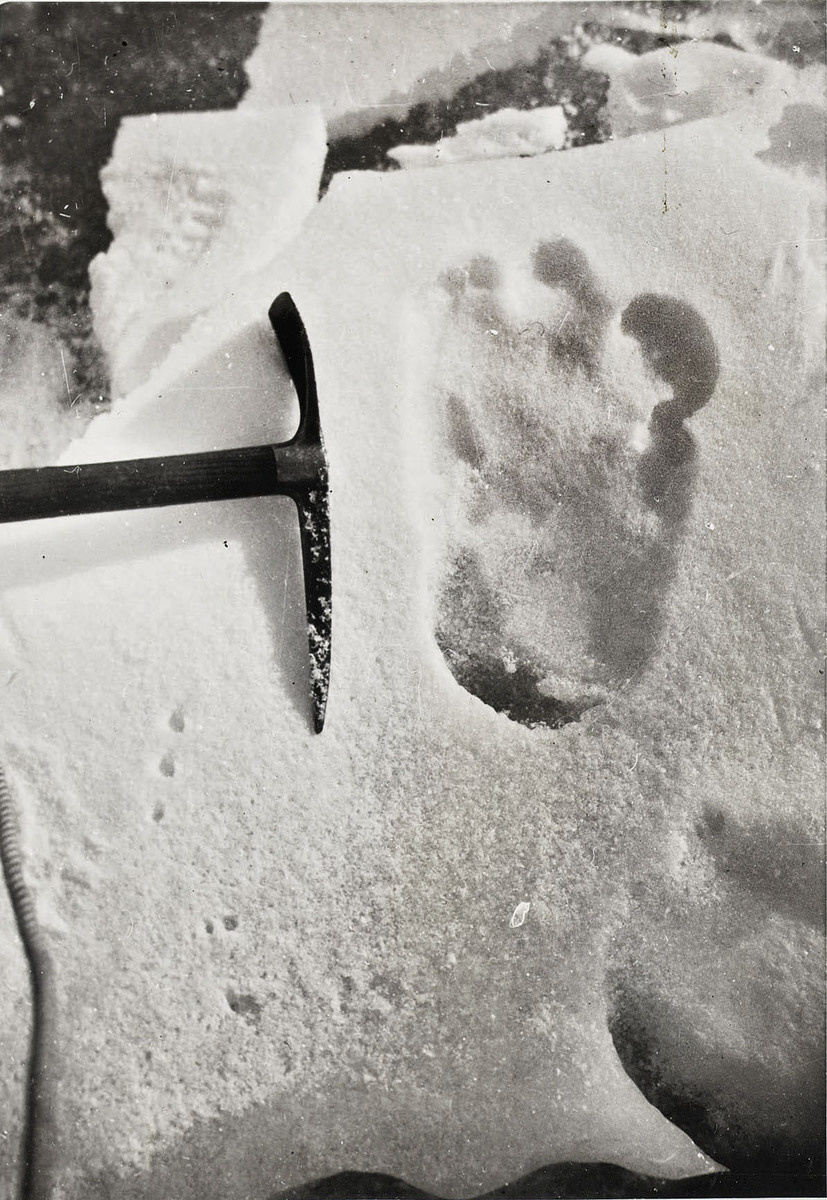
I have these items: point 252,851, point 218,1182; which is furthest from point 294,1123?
point 252,851

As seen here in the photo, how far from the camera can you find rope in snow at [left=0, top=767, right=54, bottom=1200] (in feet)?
2.84

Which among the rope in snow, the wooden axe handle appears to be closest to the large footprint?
the wooden axe handle

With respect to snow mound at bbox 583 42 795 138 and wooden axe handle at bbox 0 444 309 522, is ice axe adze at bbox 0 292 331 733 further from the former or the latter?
snow mound at bbox 583 42 795 138

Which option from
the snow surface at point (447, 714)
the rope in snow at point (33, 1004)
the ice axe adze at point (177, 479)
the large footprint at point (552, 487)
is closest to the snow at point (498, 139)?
the snow surface at point (447, 714)

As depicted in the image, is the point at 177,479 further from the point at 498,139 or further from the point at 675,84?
the point at 675,84

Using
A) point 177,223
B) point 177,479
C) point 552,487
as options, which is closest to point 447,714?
point 552,487

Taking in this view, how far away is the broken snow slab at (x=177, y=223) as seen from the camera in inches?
37.0

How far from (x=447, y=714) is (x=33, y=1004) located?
602 mm

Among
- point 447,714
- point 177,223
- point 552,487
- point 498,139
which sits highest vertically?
point 498,139

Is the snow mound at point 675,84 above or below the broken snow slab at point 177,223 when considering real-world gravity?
above

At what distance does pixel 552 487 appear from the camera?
95 cm

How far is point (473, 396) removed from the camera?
940mm

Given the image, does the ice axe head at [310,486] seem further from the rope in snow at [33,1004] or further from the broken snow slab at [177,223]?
the rope in snow at [33,1004]

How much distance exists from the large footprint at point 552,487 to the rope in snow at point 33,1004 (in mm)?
579
